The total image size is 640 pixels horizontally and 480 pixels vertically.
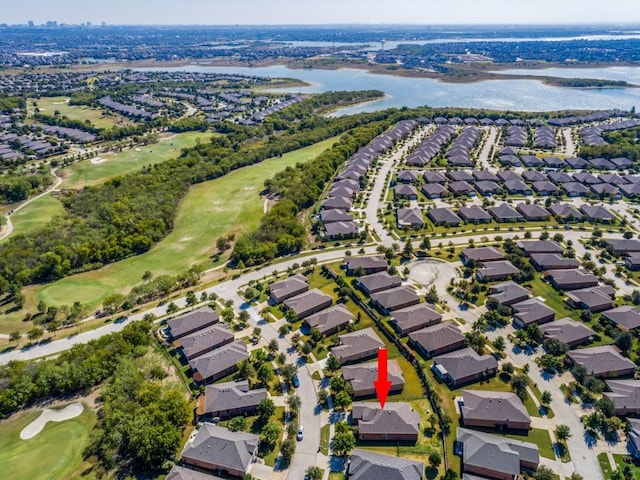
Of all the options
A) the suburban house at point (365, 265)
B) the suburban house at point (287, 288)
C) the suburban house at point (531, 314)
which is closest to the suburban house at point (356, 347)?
the suburban house at point (287, 288)

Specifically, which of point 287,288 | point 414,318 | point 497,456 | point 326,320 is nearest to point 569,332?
point 414,318

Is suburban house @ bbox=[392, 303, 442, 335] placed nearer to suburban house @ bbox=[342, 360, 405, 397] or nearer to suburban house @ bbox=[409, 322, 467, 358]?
suburban house @ bbox=[409, 322, 467, 358]

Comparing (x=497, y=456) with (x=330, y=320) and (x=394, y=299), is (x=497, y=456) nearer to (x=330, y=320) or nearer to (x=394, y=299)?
(x=330, y=320)

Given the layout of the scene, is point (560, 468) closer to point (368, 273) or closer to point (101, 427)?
point (368, 273)

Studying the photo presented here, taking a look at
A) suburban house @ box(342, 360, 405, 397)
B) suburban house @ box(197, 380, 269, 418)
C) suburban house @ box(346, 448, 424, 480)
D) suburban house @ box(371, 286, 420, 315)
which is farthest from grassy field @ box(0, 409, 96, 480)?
suburban house @ box(371, 286, 420, 315)

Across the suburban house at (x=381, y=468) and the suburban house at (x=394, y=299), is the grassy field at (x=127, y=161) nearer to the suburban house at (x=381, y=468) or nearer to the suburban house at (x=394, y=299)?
the suburban house at (x=394, y=299)
